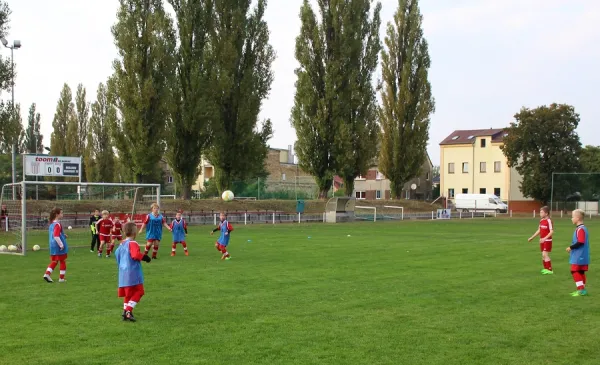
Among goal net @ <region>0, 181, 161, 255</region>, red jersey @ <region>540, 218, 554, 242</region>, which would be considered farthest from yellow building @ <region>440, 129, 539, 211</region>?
red jersey @ <region>540, 218, 554, 242</region>

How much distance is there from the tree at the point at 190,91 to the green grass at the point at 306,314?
85.2 ft

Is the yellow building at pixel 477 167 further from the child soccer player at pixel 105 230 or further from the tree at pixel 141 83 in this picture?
the child soccer player at pixel 105 230

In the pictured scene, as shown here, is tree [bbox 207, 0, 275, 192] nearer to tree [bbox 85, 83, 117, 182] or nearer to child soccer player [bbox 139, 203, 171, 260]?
tree [bbox 85, 83, 117, 182]

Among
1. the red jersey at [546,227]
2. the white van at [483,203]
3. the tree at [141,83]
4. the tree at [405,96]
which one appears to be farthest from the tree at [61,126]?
the red jersey at [546,227]

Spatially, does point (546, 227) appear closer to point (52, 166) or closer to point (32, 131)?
point (52, 166)

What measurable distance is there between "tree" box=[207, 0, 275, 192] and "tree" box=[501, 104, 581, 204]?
32.6 m

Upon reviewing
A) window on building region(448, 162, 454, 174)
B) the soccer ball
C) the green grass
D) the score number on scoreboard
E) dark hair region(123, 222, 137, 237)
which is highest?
window on building region(448, 162, 454, 174)

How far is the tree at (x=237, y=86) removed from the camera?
4456 cm

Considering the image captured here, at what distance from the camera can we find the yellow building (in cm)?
7688

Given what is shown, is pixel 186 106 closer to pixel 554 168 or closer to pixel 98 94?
pixel 98 94

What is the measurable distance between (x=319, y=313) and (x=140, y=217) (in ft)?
61.1

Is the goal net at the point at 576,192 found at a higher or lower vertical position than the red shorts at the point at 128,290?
higher

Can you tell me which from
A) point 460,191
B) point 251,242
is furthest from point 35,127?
point 251,242

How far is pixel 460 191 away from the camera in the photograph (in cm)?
8106
